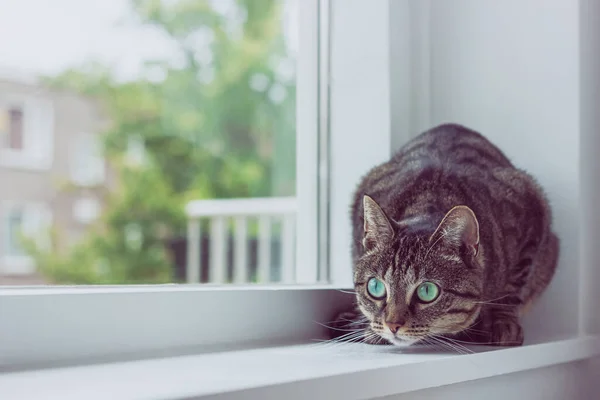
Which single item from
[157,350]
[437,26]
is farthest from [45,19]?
[157,350]

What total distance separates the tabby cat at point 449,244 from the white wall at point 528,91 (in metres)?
0.05

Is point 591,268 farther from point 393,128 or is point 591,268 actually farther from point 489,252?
point 393,128

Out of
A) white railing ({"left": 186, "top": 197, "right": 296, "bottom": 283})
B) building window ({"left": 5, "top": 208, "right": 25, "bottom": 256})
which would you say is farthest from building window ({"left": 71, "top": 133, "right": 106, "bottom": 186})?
white railing ({"left": 186, "top": 197, "right": 296, "bottom": 283})

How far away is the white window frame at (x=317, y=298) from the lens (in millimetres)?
716

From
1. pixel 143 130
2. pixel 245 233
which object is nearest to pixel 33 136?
pixel 143 130

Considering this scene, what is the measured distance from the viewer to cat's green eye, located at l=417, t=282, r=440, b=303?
33.8 inches

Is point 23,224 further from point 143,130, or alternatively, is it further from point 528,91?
point 528,91

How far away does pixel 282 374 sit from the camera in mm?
658

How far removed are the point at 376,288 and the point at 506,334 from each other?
0.61ft

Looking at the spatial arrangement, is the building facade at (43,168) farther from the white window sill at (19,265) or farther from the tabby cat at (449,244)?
the tabby cat at (449,244)

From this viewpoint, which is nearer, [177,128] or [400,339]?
[400,339]

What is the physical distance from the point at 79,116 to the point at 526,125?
177 inches

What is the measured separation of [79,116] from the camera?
16.7 feet

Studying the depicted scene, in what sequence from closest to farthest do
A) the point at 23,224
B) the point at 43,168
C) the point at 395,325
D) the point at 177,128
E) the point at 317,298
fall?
the point at 395,325 < the point at 317,298 < the point at 23,224 < the point at 43,168 < the point at 177,128
